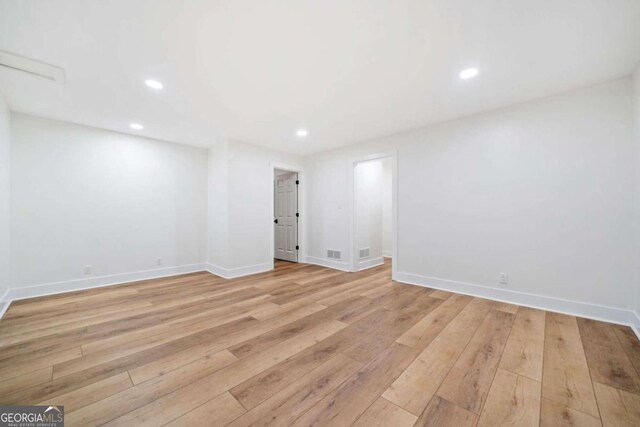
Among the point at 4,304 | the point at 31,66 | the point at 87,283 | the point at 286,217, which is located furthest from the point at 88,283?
the point at 286,217

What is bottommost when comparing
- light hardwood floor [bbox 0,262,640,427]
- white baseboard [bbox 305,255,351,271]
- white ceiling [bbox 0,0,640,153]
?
light hardwood floor [bbox 0,262,640,427]

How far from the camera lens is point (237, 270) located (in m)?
4.42

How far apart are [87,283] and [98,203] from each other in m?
1.26

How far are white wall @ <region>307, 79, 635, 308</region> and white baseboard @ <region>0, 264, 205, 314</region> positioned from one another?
4213 mm

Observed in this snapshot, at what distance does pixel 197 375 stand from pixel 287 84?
8.96ft

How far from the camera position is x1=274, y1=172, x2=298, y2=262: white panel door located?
5785 mm

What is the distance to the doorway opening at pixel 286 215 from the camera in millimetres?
5762

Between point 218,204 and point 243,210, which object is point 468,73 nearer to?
point 243,210

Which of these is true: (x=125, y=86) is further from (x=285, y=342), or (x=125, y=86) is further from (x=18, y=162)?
(x=285, y=342)

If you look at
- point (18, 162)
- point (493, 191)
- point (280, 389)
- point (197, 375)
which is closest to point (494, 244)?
point (493, 191)

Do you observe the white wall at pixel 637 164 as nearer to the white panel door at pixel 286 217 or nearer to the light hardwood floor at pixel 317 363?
the light hardwood floor at pixel 317 363

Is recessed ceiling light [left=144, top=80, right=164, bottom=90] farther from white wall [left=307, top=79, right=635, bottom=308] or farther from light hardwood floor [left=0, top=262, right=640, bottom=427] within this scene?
white wall [left=307, top=79, right=635, bottom=308]

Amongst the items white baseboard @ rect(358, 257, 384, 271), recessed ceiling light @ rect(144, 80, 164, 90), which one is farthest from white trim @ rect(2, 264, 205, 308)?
white baseboard @ rect(358, 257, 384, 271)

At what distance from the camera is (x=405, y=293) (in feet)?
11.1
